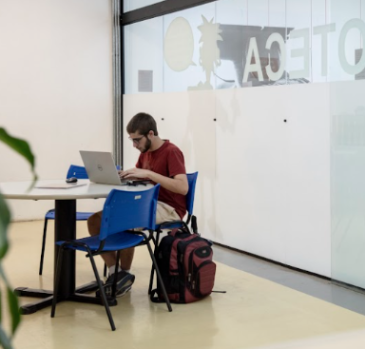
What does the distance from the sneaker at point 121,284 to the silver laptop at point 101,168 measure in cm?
60

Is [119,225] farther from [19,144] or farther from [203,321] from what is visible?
[19,144]

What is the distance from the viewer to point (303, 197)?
4836 mm

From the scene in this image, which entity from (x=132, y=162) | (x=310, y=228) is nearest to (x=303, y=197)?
(x=310, y=228)

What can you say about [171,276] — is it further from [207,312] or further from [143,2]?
[143,2]

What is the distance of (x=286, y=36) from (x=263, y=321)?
238 cm

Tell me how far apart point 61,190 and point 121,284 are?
2.54 ft

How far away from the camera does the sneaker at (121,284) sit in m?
4.05

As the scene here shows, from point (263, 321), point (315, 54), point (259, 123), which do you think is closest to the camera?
point (263, 321)

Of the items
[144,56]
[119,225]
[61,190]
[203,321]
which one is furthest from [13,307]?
[144,56]

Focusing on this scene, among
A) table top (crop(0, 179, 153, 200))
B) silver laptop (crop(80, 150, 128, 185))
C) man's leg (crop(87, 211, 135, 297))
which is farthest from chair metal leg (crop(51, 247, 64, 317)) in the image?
silver laptop (crop(80, 150, 128, 185))

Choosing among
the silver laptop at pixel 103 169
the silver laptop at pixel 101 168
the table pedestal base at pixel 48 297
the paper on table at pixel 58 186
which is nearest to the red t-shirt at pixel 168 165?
the silver laptop at pixel 103 169

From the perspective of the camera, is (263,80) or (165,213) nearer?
(165,213)

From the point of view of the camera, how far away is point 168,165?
4.13 m

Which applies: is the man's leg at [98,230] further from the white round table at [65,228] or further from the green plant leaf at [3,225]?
the green plant leaf at [3,225]
